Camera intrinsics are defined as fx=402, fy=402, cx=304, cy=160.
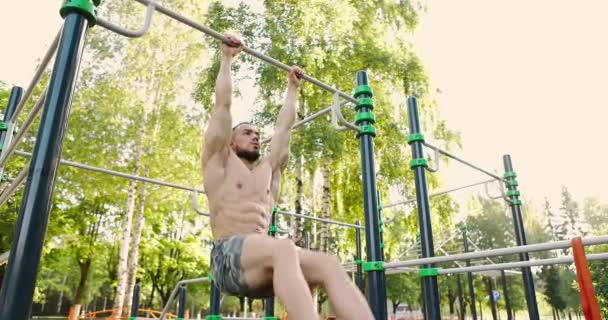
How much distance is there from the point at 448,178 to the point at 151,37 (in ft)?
30.9

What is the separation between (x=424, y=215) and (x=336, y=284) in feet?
5.48

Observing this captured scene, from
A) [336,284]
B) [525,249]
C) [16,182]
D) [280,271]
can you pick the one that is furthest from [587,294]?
[16,182]

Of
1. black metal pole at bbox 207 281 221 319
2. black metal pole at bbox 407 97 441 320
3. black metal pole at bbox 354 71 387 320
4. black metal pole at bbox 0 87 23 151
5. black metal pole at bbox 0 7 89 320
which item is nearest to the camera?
black metal pole at bbox 0 7 89 320

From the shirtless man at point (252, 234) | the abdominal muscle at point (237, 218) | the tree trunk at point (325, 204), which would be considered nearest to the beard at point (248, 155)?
the shirtless man at point (252, 234)

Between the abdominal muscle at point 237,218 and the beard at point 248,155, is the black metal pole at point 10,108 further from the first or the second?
the abdominal muscle at point 237,218

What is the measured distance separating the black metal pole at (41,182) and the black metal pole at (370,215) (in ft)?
6.45

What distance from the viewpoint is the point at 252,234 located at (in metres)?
1.93

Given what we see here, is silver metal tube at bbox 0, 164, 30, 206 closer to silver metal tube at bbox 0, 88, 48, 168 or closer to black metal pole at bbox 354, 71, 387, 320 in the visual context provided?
silver metal tube at bbox 0, 88, 48, 168

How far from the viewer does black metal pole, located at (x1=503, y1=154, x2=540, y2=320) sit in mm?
4598

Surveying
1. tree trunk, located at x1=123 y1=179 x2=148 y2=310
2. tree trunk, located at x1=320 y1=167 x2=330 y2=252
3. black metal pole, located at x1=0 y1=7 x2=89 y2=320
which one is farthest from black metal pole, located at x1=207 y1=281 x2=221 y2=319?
tree trunk, located at x1=123 y1=179 x2=148 y2=310

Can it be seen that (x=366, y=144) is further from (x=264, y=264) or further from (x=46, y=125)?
(x=46, y=125)

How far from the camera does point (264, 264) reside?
1745 mm

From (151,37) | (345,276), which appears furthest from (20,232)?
(151,37)

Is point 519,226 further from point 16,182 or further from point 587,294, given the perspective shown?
point 16,182
